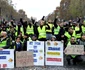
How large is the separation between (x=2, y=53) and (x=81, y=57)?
12.0 feet

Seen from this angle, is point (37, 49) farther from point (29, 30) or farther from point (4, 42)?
point (29, 30)

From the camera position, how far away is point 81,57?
13.6 m

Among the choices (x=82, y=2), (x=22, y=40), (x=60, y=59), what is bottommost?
(x=60, y=59)

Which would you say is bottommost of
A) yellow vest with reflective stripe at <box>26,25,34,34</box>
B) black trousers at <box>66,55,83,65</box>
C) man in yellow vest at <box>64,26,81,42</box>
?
black trousers at <box>66,55,83,65</box>

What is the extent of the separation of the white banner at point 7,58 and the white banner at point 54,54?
1.67 m

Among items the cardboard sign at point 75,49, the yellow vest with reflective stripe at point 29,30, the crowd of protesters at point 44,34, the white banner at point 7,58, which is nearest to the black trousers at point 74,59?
the crowd of protesters at point 44,34

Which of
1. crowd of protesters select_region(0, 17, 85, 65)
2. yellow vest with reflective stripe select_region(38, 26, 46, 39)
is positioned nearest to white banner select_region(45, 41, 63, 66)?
crowd of protesters select_region(0, 17, 85, 65)

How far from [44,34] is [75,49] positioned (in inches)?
91.0

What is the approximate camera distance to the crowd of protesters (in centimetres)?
1335

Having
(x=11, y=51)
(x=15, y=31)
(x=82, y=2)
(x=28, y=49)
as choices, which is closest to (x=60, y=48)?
(x=28, y=49)

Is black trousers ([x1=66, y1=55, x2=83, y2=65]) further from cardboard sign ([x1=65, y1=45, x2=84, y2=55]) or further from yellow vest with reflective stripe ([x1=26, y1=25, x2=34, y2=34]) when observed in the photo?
yellow vest with reflective stripe ([x1=26, y1=25, x2=34, y2=34])

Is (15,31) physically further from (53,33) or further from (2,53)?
(2,53)

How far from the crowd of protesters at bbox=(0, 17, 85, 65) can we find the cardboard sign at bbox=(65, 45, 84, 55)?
30 centimetres

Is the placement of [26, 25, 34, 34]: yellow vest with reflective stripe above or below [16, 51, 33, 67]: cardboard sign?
above
